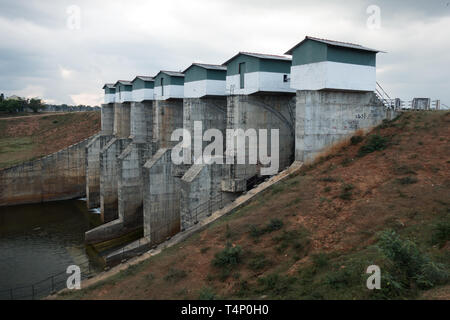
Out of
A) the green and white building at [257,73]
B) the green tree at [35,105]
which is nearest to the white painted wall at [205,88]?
the green and white building at [257,73]

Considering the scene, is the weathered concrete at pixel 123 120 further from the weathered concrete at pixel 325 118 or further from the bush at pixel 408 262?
the bush at pixel 408 262

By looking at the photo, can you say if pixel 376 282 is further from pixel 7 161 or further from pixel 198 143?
pixel 7 161

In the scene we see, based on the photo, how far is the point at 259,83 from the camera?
23922mm

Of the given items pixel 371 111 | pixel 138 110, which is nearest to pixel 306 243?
pixel 371 111

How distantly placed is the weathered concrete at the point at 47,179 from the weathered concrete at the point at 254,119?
26.8 meters

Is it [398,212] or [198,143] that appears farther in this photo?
[198,143]

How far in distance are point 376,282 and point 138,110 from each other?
1235 inches

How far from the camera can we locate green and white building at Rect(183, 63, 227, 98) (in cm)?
2767

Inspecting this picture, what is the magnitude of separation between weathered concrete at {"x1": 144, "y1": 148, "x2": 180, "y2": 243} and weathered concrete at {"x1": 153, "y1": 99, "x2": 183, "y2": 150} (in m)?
3.24

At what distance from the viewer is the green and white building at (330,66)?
21.2m

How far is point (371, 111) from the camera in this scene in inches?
942

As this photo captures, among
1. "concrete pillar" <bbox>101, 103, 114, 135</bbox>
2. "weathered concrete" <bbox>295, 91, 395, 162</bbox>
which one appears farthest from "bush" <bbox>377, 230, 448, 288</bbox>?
"concrete pillar" <bbox>101, 103, 114, 135</bbox>

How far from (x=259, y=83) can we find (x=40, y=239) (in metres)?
22.8

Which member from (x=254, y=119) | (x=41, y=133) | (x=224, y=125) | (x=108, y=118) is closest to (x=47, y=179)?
(x=108, y=118)
